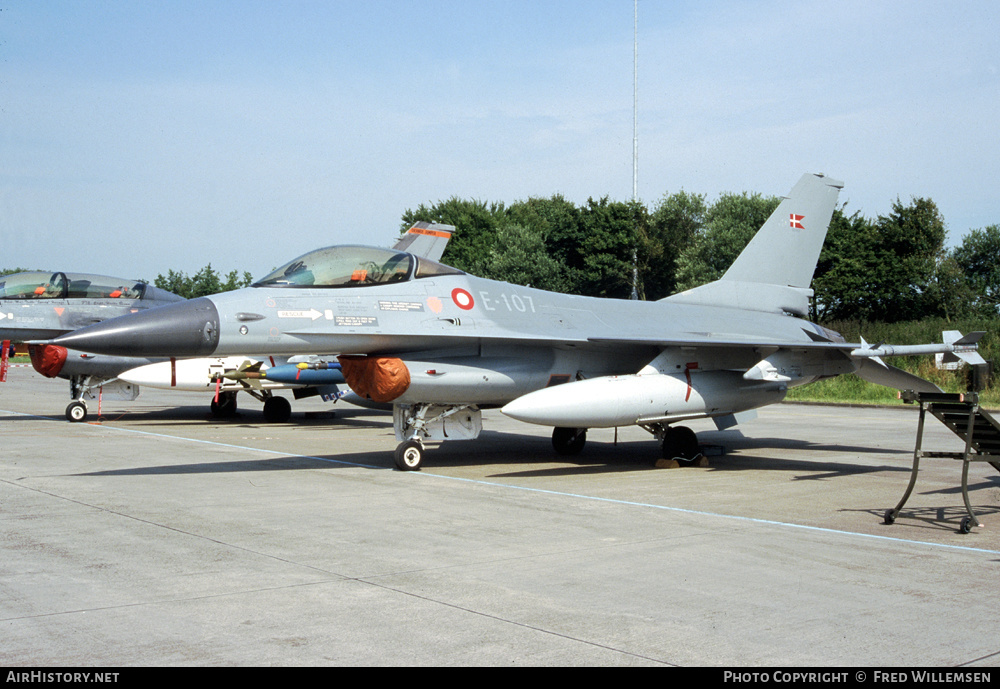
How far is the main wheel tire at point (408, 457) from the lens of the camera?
434 inches

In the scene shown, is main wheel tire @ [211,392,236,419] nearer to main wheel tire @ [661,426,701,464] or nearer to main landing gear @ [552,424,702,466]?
main landing gear @ [552,424,702,466]

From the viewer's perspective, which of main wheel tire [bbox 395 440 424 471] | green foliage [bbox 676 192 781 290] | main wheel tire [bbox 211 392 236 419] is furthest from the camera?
green foliage [bbox 676 192 781 290]

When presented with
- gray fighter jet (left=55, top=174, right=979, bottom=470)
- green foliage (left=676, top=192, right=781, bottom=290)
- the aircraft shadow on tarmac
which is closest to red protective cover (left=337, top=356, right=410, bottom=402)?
gray fighter jet (left=55, top=174, right=979, bottom=470)

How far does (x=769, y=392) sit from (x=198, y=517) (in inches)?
306

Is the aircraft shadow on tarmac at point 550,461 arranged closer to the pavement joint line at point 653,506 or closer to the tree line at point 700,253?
the pavement joint line at point 653,506

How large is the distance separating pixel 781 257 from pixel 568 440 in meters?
4.66

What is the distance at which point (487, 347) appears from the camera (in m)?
11.3

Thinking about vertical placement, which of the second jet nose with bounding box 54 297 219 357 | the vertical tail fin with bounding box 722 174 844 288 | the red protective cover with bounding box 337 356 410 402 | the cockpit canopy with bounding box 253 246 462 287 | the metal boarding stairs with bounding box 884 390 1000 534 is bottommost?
the metal boarding stairs with bounding box 884 390 1000 534

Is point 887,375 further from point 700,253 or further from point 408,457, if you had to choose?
point 700,253

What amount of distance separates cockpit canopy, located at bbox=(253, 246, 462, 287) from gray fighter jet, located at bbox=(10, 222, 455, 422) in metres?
6.92

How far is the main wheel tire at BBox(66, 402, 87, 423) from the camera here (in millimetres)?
18531

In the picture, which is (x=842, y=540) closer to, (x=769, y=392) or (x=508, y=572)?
(x=508, y=572)

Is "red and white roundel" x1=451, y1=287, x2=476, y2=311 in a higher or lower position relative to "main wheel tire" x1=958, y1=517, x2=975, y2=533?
higher
